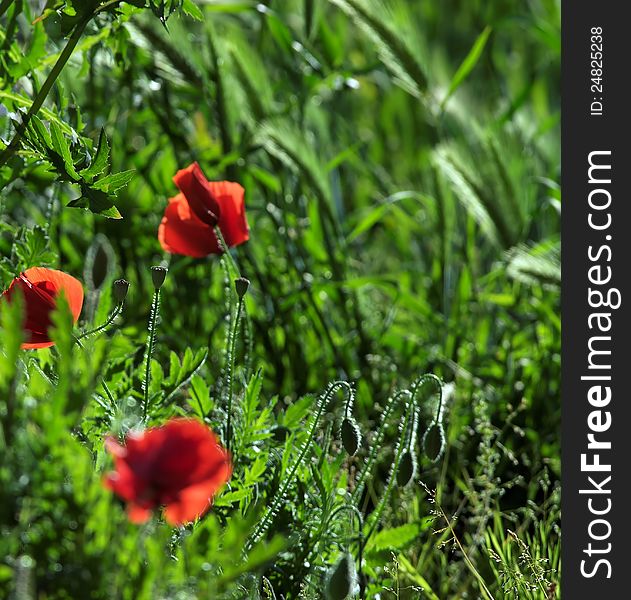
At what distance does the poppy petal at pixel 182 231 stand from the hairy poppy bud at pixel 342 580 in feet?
1.55

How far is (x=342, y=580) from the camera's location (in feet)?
2.98

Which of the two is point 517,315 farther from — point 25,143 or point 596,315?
point 25,143

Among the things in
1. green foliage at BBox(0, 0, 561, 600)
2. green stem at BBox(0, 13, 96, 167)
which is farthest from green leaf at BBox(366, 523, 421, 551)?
green stem at BBox(0, 13, 96, 167)

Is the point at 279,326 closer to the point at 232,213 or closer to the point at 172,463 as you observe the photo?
the point at 232,213

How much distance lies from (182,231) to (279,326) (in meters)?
0.57

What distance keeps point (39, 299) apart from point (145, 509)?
0.39 meters

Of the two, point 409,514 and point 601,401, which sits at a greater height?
point 601,401

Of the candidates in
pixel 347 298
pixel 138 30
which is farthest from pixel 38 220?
pixel 347 298

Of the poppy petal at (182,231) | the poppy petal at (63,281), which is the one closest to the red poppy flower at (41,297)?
the poppy petal at (63,281)

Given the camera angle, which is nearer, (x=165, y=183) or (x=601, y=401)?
(x=601, y=401)

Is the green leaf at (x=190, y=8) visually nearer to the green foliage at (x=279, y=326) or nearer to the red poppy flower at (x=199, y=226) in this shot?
the green foliage at (x=279, y=326)

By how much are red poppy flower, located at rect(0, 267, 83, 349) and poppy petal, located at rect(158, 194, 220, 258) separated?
0.69 ft

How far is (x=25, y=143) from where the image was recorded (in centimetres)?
106

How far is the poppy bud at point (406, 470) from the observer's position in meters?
1.12
